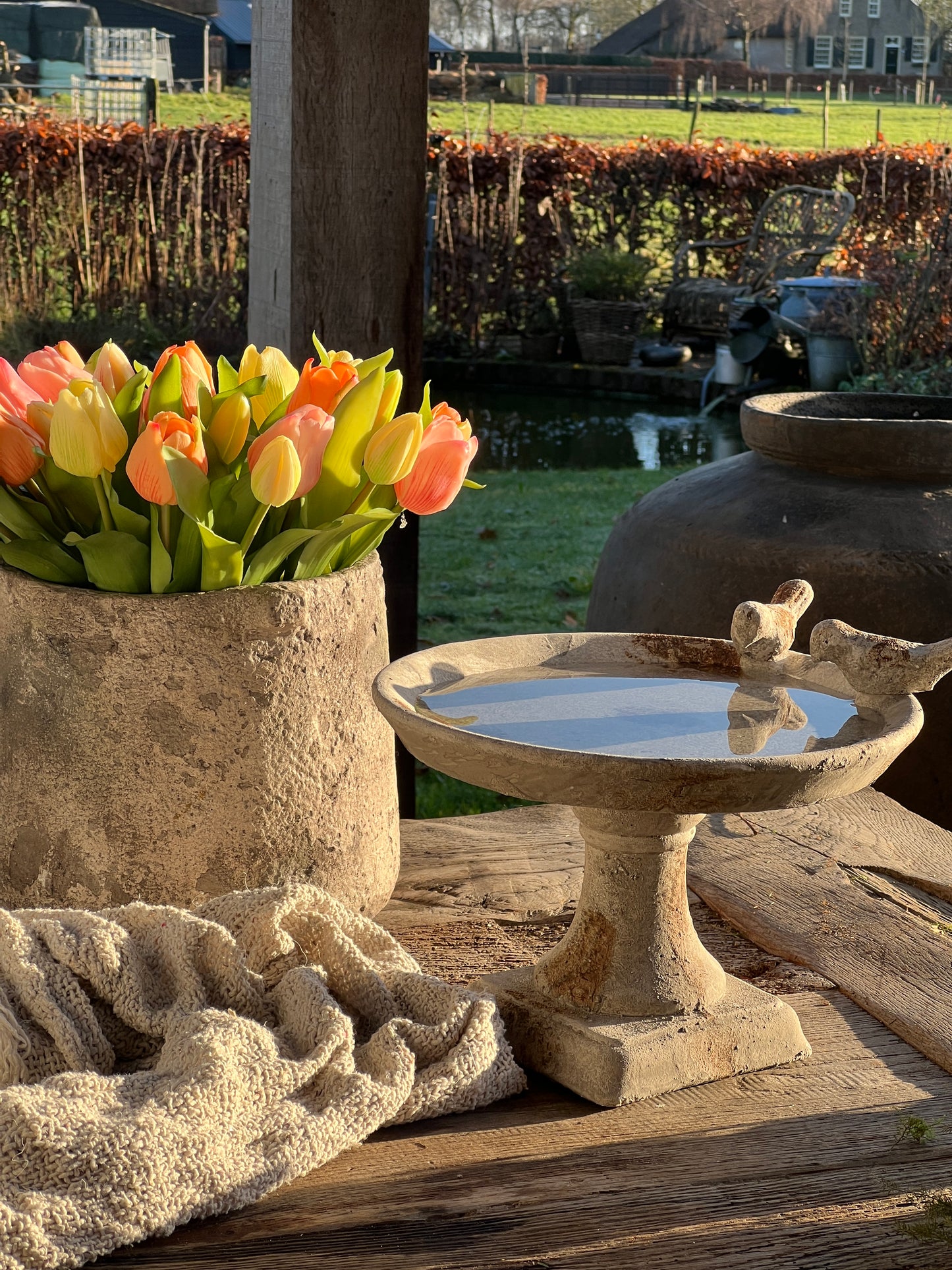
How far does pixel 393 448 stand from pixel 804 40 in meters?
31.5

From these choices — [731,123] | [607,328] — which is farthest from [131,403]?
[731,123]

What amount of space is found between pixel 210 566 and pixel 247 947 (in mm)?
357

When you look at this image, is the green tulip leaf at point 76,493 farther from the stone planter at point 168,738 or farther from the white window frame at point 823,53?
the white window frame at point 823,53

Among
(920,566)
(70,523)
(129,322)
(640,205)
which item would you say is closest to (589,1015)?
(70,523)

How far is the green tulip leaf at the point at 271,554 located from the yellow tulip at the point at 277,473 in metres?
0.08

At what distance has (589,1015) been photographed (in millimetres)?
1242

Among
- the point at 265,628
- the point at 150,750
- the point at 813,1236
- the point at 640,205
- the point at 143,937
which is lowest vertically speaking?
the point at 813,1236

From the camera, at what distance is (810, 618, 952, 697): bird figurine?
121 cm

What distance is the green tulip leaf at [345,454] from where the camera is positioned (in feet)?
4.41

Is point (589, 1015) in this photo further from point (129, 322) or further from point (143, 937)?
point (129, 322)

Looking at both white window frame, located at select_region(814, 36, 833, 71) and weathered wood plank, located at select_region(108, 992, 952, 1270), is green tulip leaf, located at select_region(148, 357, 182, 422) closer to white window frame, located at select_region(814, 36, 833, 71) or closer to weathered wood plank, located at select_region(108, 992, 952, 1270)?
weathered wood plank, located at select_region(108, 992, 952, 1270)

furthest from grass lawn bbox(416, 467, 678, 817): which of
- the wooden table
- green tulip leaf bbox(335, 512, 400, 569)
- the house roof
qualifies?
the house roof

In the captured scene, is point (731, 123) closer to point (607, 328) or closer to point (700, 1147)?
point (607, 328)

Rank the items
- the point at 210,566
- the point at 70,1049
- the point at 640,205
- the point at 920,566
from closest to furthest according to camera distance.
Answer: the point at 70,1049
the point at 210,566
the point at 920,566
the point at 640,205
